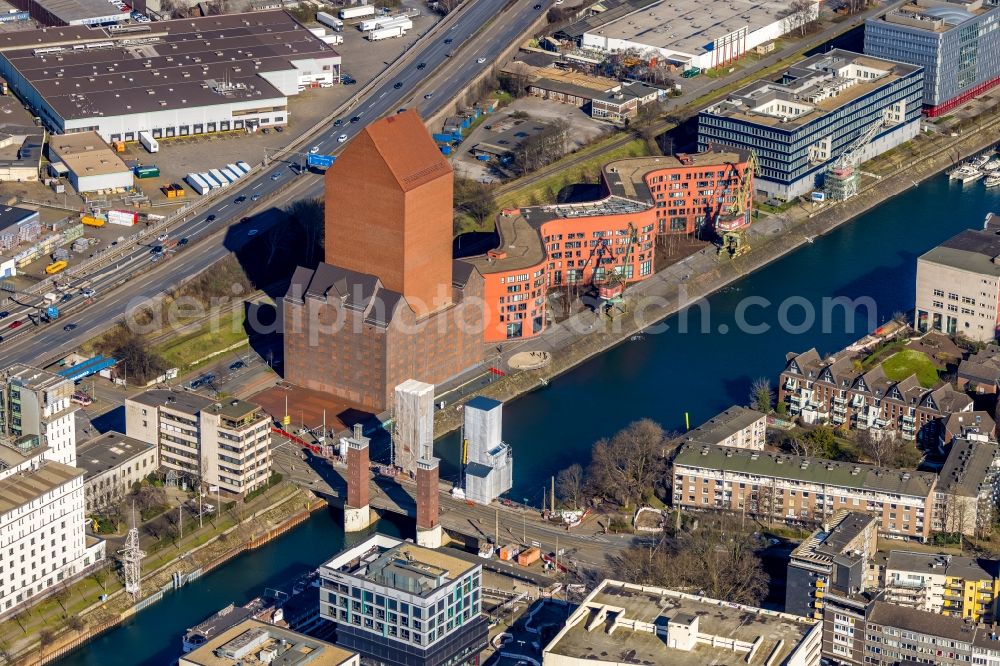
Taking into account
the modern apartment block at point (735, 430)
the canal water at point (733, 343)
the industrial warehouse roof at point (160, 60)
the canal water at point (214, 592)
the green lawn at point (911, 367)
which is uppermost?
the industrial warehouse roof at point (160, 60)

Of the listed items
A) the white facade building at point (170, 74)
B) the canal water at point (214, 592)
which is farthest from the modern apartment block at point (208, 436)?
the white facade building at point (170, 74)

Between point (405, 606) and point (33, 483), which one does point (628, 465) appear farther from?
point (33, 483)

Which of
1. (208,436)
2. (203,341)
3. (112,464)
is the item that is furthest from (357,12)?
(112,464)

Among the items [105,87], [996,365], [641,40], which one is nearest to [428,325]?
[996,365]

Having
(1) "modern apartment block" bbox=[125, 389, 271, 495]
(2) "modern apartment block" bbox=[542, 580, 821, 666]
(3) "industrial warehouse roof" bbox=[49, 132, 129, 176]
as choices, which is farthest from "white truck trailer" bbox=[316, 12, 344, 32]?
(2) "modern apartment block" bbox=[542, 580, 821, 666]

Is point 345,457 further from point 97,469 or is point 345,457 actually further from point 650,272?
point 650,272

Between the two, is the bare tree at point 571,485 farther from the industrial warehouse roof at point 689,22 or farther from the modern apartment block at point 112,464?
the industrial warehouse roof at point 689,22

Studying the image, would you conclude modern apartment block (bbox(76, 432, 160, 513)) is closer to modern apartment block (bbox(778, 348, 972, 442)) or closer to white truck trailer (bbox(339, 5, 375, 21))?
modern apartment block (bbox(778, 348, 972, 442))

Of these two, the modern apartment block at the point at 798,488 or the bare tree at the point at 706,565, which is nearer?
the bare tree at the point at 706,565

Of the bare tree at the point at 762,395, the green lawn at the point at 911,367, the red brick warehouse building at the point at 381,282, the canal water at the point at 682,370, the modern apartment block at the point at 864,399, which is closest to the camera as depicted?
the canal water at the point at 682,370
